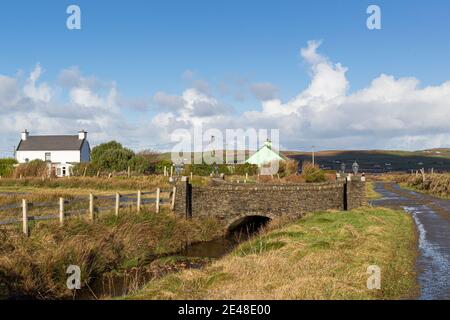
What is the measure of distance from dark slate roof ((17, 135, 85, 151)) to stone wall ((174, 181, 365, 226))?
51.7 meters

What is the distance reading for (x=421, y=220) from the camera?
2439 cm

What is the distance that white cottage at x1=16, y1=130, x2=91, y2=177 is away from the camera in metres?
74.5

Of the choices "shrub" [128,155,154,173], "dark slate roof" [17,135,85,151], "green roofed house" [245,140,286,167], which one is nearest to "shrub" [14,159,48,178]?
"shrub" [128,155,154,173]

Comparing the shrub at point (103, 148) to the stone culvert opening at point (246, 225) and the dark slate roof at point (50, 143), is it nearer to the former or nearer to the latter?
the dark slate roof at point (50, 143)

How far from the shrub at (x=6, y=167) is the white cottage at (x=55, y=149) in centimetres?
1001

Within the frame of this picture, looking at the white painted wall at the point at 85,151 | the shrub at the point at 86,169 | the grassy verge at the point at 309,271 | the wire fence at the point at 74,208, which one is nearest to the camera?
the grassy verge at the point at 309,271

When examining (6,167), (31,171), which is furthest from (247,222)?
(6,167)

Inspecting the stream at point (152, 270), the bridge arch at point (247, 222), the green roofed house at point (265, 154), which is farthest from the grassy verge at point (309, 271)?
the green roofed house at point (265, 154)

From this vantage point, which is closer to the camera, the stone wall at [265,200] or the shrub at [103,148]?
the stone wall at [265,200]

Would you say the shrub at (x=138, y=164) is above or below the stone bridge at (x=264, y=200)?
above

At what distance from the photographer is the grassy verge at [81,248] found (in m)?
13.1

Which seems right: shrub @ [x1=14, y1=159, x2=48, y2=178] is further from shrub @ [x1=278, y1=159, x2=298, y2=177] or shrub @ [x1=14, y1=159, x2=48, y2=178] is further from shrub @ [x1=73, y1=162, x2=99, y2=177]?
shrub @ [x1=278, y1=159, x2=298, y2=177]
